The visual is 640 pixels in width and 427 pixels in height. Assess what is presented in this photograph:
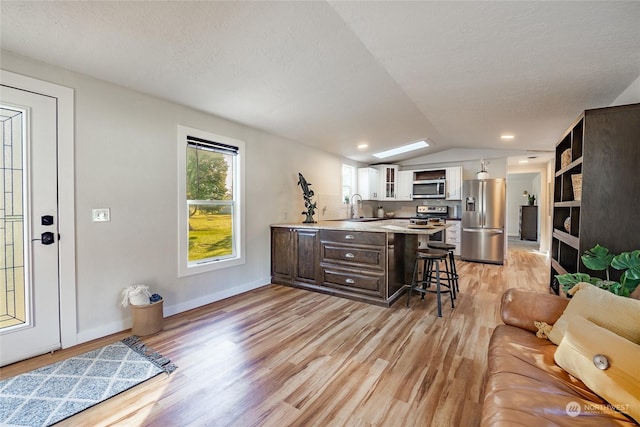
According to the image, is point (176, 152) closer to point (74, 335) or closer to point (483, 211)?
point (74, 335)

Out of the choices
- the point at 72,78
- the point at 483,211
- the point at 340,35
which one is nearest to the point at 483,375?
the point at 340,35

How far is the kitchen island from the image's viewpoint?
125 inches

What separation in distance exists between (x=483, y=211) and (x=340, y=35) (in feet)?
15.9

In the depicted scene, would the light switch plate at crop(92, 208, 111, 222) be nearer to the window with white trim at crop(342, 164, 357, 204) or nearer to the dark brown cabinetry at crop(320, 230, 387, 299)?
the dark brown cabinetry at crop(320, 230, 387, 299)

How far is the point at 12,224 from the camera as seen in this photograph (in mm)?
2031

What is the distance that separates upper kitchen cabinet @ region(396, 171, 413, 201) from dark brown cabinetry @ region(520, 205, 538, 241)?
17.7ft

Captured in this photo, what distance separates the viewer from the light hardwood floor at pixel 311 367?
5.02 ft

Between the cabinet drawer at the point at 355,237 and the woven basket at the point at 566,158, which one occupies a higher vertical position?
the woven basket at the point at 566,158

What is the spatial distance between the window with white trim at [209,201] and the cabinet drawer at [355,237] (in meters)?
1.16

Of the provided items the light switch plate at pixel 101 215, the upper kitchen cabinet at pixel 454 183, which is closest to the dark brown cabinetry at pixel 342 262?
the light switch plate at pixel 101 215

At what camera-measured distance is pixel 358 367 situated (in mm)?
1985

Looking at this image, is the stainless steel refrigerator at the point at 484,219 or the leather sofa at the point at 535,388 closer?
the leather sofa at the point at 535,388

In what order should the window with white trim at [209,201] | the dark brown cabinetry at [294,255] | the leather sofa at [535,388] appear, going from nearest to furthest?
the leather sofa at [535,388] < the window with white trim at [209,201] < the dark brown cabinetry at [294,255]

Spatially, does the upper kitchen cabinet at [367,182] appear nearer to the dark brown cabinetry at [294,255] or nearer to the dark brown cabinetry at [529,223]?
the dark brown cabinetry at [294,255]
